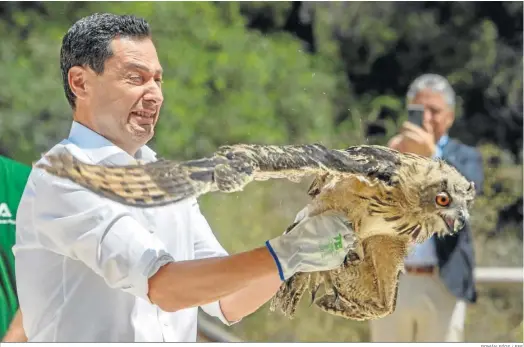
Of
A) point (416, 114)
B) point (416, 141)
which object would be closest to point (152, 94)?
point (416, 141)

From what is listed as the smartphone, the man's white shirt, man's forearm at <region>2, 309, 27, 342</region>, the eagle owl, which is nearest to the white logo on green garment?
man's forearm at <region>2, 309, 27, 342</region>

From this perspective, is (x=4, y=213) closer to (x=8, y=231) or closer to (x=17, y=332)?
(x=8, y=231)

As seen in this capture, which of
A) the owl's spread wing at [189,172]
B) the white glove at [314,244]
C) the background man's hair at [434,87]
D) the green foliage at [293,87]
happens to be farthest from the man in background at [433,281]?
the owl's spread wing at [189,172]

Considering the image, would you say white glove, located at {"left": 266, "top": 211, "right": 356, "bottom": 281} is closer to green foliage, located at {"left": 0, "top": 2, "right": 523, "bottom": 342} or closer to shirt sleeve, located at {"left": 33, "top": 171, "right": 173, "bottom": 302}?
shirt sleeve, located at {"left": 33, "top": 171, "right": 173, "bottom": 302}

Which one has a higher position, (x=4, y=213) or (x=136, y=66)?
(x=136, y=66)

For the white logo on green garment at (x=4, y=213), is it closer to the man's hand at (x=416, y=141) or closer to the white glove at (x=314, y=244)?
the white glove at (x=314, y=244)

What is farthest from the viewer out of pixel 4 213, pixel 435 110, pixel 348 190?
pixel 435 110

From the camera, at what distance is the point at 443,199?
2.31 metres

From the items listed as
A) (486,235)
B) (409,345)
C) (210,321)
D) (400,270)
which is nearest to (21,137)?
(210,321)

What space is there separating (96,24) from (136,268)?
68 cm

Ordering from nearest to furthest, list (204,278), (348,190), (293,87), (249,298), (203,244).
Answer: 1. (204,278)
2. (348,190)
3. (249,298)
4. (203,244)
5. (293,87)

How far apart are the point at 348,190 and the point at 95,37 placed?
2.51 ft

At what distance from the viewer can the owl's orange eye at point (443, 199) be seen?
2.31 m

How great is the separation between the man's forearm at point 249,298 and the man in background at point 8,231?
121 centimetres
